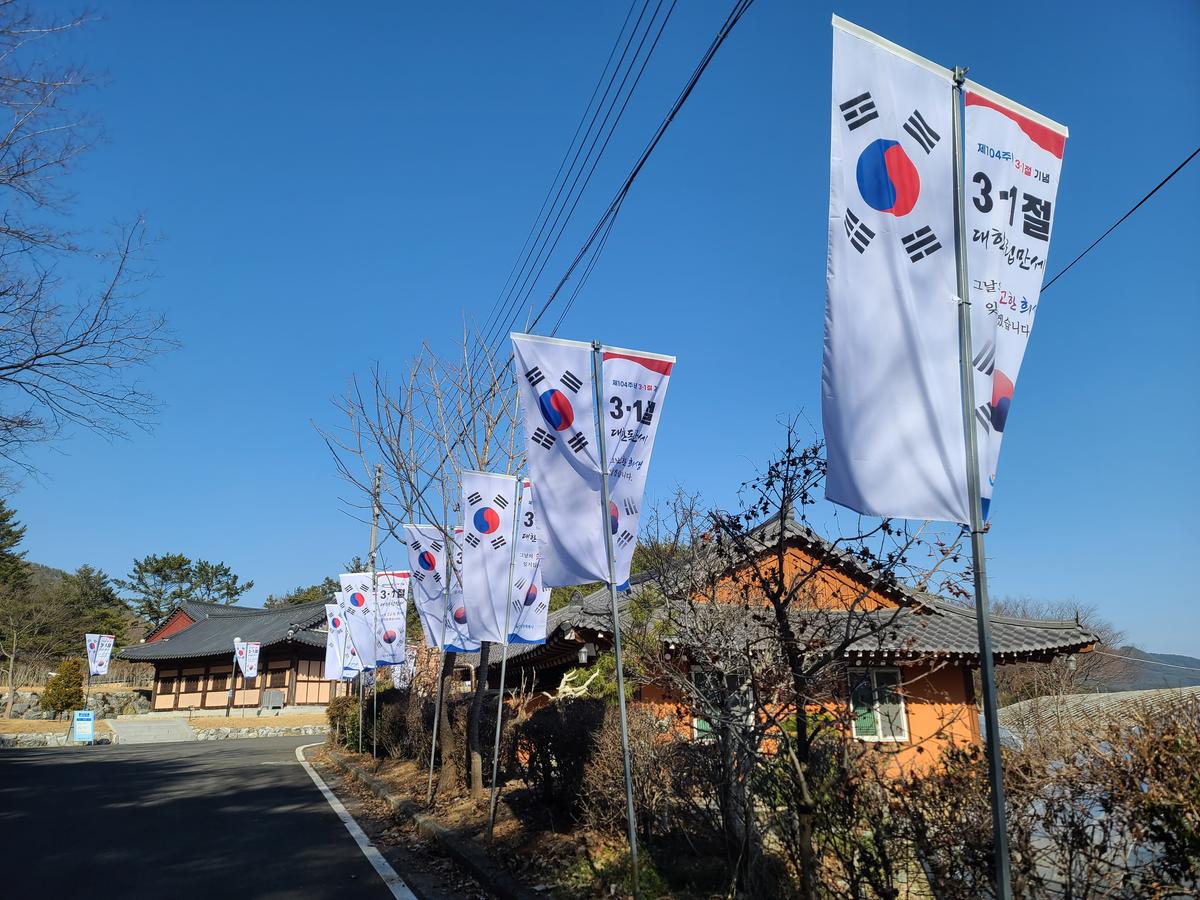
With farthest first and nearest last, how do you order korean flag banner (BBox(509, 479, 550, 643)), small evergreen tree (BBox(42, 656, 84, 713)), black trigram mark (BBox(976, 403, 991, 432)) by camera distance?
small evergreen tree (BBox(42, 656, 84, 713))
korean flag banner (BBox(509, 479, 550, 643))
black trigram mark (BBox(976, 403, 991, 432))

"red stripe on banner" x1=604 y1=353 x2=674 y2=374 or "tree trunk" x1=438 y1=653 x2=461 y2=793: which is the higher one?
"red stripe on banner" x1=604 y1=353 x2=674 y2=374

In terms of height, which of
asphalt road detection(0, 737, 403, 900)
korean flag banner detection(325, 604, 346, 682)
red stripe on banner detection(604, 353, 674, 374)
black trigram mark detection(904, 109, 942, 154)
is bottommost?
asphalt road detection(0, 737, 403, 900)

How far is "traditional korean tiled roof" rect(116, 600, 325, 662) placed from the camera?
41406 millimetres

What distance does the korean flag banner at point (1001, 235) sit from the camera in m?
3.52

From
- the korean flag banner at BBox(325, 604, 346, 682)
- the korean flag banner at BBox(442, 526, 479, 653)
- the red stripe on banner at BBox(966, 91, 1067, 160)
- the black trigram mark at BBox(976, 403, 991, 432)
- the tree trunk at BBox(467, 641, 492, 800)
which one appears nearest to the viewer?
the black trigram mark at BBox(976, 403, 991, 432)

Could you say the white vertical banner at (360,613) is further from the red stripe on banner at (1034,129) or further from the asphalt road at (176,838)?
the red stripe on banner at (1034,129)

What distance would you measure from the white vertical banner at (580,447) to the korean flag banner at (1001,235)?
3.28m

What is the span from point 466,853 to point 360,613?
34.7 ft

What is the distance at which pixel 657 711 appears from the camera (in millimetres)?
7613

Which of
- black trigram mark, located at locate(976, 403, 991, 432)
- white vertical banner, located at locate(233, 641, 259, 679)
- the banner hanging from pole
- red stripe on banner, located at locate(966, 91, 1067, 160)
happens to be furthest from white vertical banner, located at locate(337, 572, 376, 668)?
white vertical banner, located at locate(233, 641, 259, 679)

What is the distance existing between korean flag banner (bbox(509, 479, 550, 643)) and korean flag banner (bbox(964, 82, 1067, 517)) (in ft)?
21.6

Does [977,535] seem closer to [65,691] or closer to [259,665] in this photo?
[259,665]

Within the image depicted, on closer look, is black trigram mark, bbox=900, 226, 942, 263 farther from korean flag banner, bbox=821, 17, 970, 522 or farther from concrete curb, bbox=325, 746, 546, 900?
concrete curb, bbox=325, 746, 546, 900

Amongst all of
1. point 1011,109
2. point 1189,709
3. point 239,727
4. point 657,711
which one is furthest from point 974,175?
point 239,727
